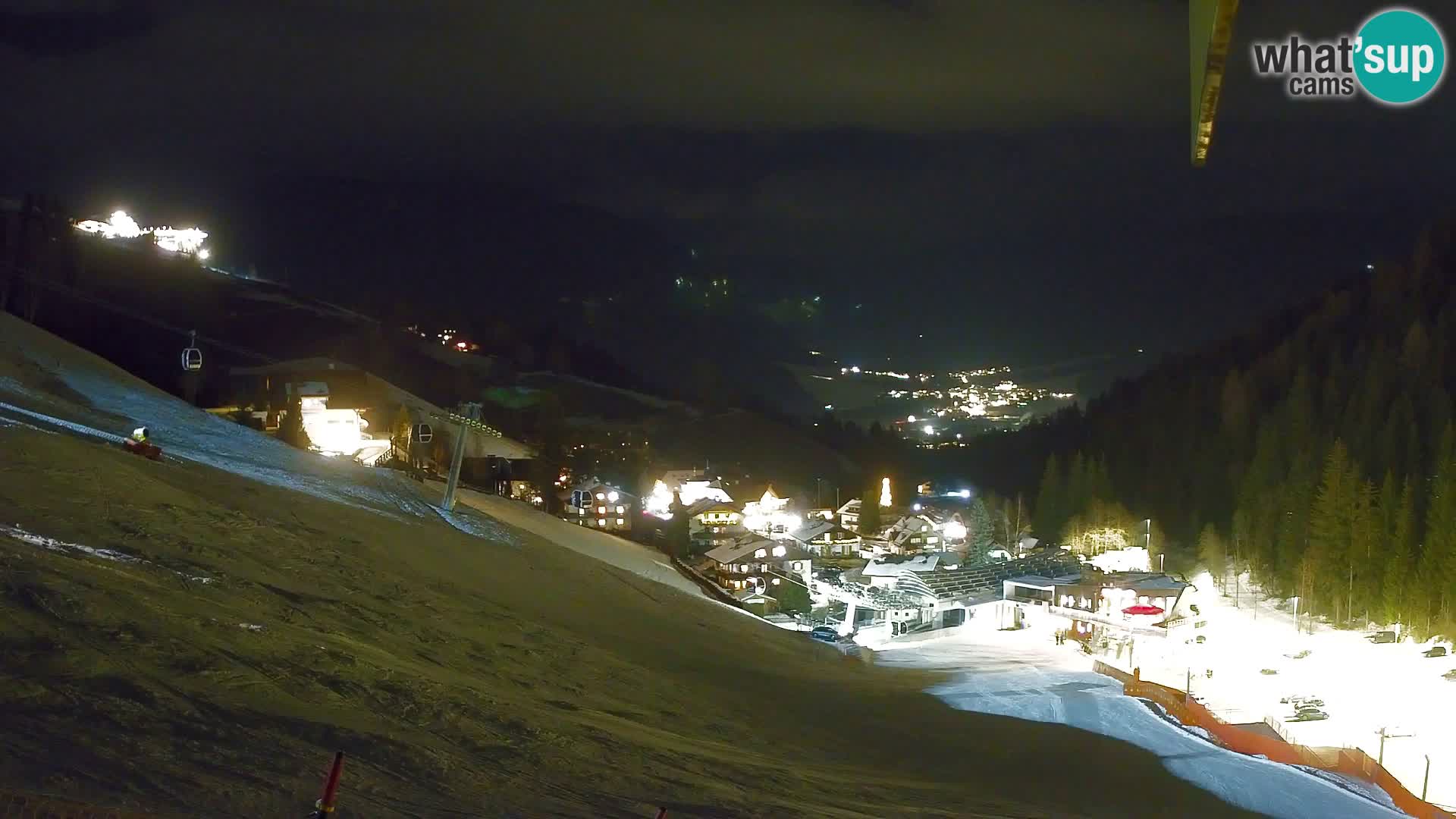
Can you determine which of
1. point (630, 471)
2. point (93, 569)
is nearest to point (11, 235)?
point (630, 471)

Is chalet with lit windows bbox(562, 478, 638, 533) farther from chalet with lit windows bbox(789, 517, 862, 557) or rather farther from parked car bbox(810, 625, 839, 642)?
parked car bbox(810, 625, 839, 642)

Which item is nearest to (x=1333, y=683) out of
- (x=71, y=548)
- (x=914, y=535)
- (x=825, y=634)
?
(x=825, y=634)

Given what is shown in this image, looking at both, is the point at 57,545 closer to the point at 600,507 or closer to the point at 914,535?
the point at 600,507

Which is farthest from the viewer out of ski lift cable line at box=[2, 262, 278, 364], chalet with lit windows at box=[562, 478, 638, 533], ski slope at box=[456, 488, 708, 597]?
ski lift cable line at box=[2, 262, 278, 364]

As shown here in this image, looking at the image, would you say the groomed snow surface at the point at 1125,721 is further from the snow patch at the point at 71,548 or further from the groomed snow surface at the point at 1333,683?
the snow patch at the point at 71,548

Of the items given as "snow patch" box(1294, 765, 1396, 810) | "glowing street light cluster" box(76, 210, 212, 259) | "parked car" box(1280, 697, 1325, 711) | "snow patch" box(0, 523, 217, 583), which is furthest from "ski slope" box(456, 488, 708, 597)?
"glowing street light cluster" box(76, 210, 212, 259)

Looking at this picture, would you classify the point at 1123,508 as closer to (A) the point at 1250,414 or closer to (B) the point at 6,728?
(A) the point at 1250,414

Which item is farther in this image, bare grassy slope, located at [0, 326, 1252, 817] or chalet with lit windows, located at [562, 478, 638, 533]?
chalet with lit windows, located at [562, 478, 638, 533]
